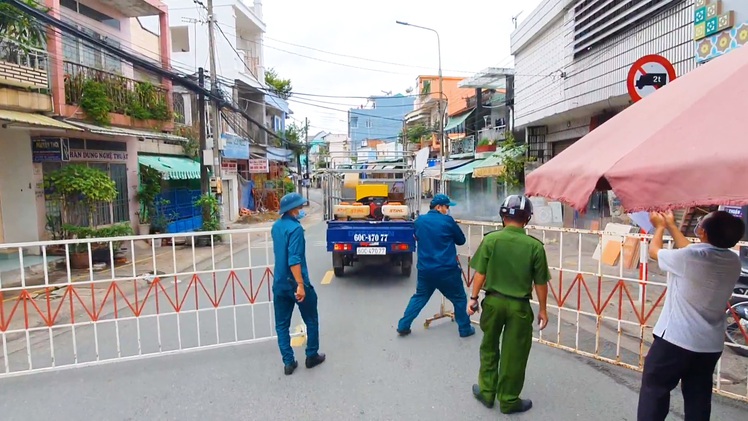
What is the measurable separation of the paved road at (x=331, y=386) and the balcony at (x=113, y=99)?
7287 mm

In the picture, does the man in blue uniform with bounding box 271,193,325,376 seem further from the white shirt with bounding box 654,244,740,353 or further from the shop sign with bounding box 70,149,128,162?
the shop sign with bounding box 70,149,128,162

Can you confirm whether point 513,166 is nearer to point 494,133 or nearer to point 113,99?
point 494,133

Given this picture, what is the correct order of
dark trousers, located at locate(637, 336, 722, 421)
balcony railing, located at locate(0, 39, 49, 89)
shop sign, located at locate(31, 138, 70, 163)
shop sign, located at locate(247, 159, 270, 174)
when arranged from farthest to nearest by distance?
shop sign, located at locate(247, 159, 270, 174), shop sign, located at locate(31, 138, 70, 163), balcony railing, located at locate(0, 39, 49, 89), dark trousers, located at locate(637, 336, 722, 421)

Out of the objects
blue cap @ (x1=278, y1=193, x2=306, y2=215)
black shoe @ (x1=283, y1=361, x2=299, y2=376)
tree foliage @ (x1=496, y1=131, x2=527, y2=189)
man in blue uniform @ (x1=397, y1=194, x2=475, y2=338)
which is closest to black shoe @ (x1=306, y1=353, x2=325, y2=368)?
black shoe @ (x1=283, y1=361, x2=299, y2=376)

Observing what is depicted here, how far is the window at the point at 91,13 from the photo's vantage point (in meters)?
11.9

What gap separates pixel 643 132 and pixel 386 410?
2621mm

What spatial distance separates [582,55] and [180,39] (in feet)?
68.1

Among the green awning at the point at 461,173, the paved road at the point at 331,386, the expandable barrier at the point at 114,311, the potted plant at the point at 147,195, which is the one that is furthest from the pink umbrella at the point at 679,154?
the green awning at the point at 461,173

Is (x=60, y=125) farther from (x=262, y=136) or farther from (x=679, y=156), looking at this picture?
(x=262, y=136)

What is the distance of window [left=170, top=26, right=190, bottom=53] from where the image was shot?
24.0 m

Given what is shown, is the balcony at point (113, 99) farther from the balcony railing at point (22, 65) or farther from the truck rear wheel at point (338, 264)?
the truck rear wheel at point (338, 264)

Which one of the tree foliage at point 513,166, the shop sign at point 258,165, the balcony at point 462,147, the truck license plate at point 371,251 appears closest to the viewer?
the truck license plate at point 371,251

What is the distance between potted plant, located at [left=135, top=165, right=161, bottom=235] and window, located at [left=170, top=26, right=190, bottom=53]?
12155 mm

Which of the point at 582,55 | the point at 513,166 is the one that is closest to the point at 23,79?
the point at 582,55
